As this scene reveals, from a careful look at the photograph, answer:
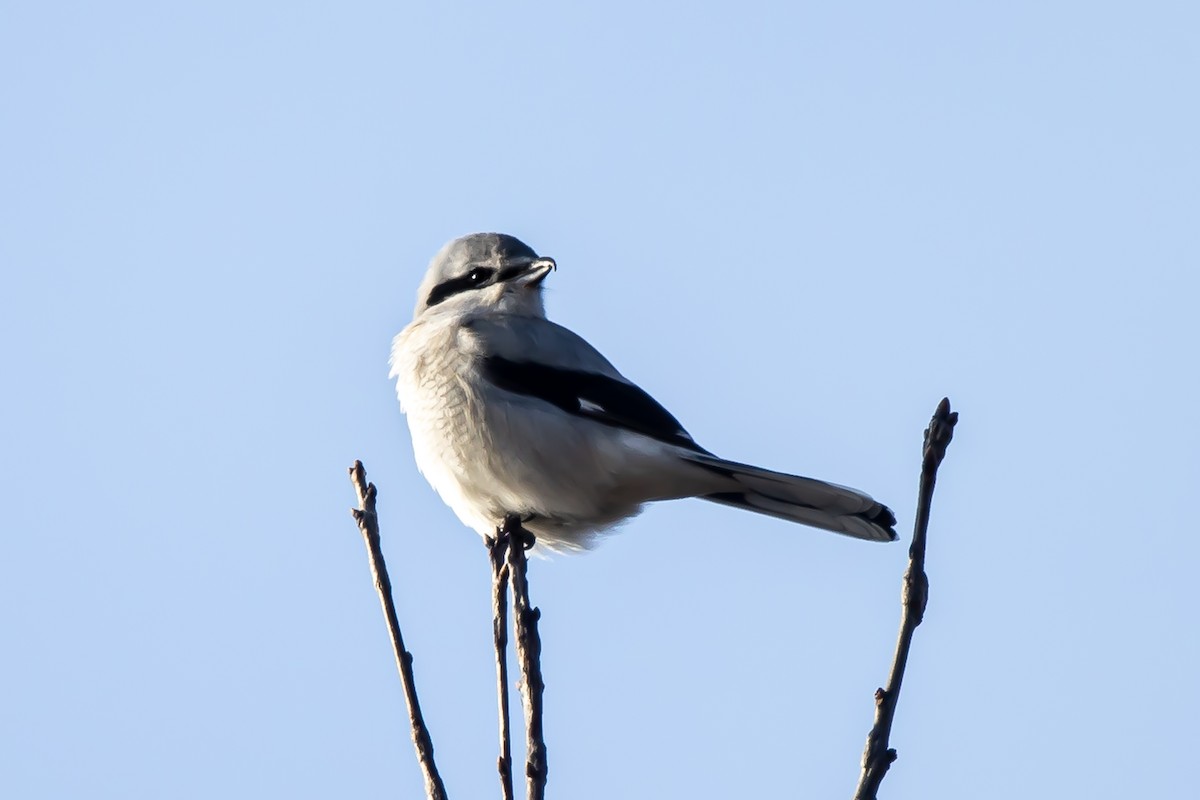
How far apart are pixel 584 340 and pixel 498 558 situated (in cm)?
169

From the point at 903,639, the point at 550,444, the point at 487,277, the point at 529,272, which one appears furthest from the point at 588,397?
the point at 903,639

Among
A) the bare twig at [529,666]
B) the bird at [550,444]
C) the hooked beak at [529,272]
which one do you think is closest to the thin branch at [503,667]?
the bare twig at [529,666]

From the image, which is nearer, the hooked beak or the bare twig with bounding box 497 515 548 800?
the bare twig with bounding box 497 515 548 800

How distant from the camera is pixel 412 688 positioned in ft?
8.35

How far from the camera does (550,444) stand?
14.7 feet

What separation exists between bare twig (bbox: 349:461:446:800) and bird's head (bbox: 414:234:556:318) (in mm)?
2521

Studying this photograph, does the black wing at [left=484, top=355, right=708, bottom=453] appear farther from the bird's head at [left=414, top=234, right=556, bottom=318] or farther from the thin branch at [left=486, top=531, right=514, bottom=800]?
the thin branch at [left=486, top=531, right=514, bottom=800]

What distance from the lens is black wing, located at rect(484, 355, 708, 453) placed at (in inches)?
180

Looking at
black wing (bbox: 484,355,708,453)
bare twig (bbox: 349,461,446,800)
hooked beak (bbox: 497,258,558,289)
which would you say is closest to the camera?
bare twig (bbox: 349,461,446,800)

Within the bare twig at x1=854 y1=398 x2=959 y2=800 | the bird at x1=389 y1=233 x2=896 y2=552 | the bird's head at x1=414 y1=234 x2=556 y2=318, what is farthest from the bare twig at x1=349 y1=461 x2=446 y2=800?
the bird's head at x1=414 y1=234 x2=556 y2=318

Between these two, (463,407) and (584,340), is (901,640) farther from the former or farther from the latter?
(584,340)

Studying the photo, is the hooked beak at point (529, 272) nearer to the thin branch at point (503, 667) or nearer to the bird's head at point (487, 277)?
the bird's head at point (487, 277)

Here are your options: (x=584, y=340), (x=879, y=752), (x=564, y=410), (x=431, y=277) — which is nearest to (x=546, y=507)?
(x=564, y=410)

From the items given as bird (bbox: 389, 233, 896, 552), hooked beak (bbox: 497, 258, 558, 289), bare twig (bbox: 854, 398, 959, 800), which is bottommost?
bare twig (bbox: 854, 398, 959, 800)
